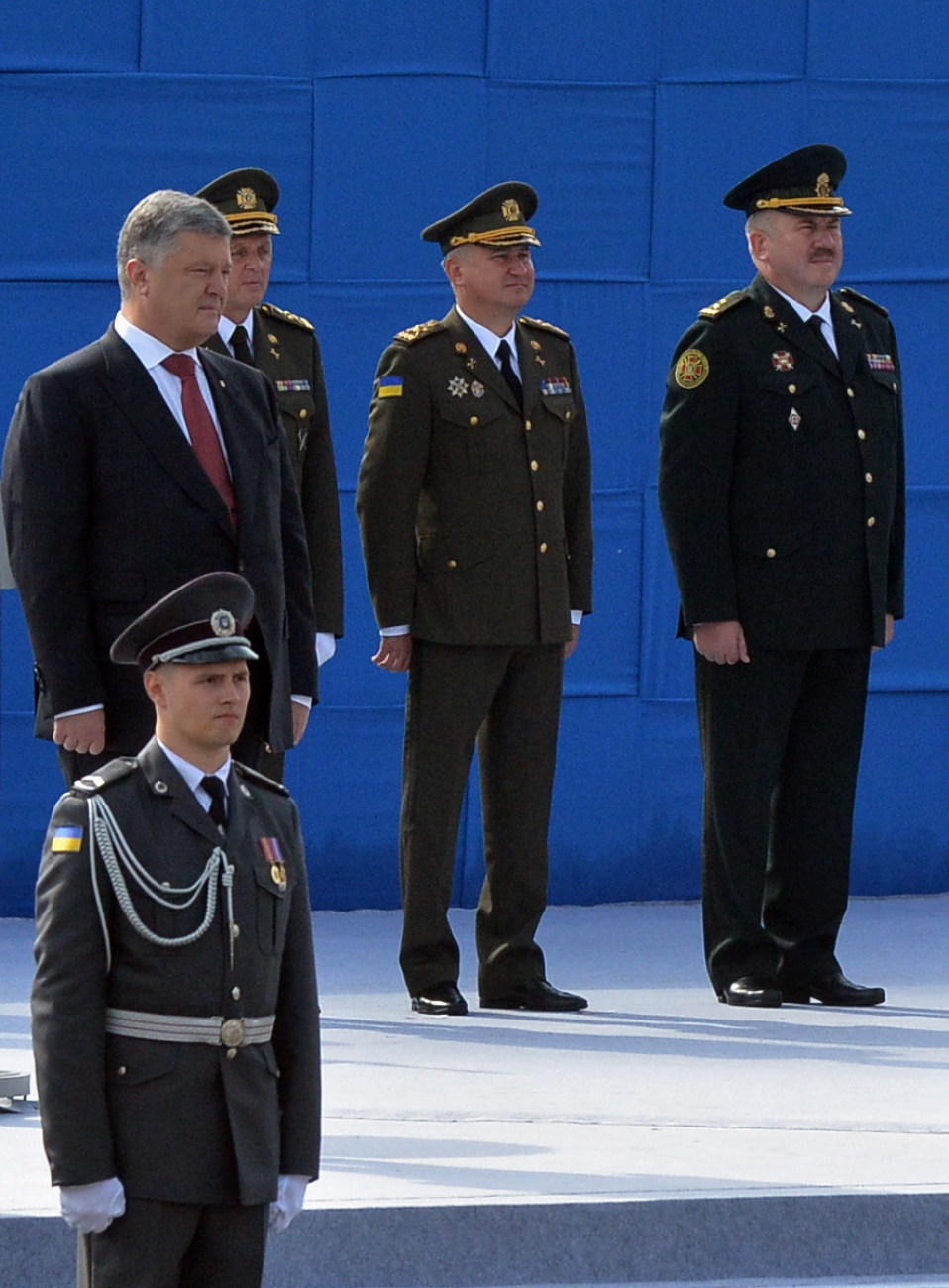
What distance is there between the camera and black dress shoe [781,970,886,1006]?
5832mm

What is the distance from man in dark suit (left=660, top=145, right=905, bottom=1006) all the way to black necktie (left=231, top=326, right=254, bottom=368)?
0.90 metres

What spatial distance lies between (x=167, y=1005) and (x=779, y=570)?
9.64 feet

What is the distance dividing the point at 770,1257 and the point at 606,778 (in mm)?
3236

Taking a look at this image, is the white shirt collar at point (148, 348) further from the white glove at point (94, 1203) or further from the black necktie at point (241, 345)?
the white glove at point (94, 1203)

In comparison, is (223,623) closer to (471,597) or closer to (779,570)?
(471,597)

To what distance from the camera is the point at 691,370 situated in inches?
226

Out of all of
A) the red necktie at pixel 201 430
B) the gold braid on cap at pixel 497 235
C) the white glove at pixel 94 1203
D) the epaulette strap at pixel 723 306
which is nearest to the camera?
the white glove at pixel 94 1203

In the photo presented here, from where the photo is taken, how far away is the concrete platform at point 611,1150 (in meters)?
3.94

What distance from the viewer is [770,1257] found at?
4.02 metres

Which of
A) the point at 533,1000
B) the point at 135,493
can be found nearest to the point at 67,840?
the point at 135,493

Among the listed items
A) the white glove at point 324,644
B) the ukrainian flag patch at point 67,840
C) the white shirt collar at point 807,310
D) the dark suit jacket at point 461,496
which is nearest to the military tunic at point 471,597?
the dark suit jacket at point 461,496

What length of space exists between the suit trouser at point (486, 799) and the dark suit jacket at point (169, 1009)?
2.53 m

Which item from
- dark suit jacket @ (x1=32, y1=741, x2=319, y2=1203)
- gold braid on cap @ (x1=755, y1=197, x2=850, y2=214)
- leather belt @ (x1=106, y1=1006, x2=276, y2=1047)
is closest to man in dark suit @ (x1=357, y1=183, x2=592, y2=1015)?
gold braid on cap @ (x1=755, y1=197, x2=850, y2=214)

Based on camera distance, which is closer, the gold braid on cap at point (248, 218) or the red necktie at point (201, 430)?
the red necktie at point (201, 430)
